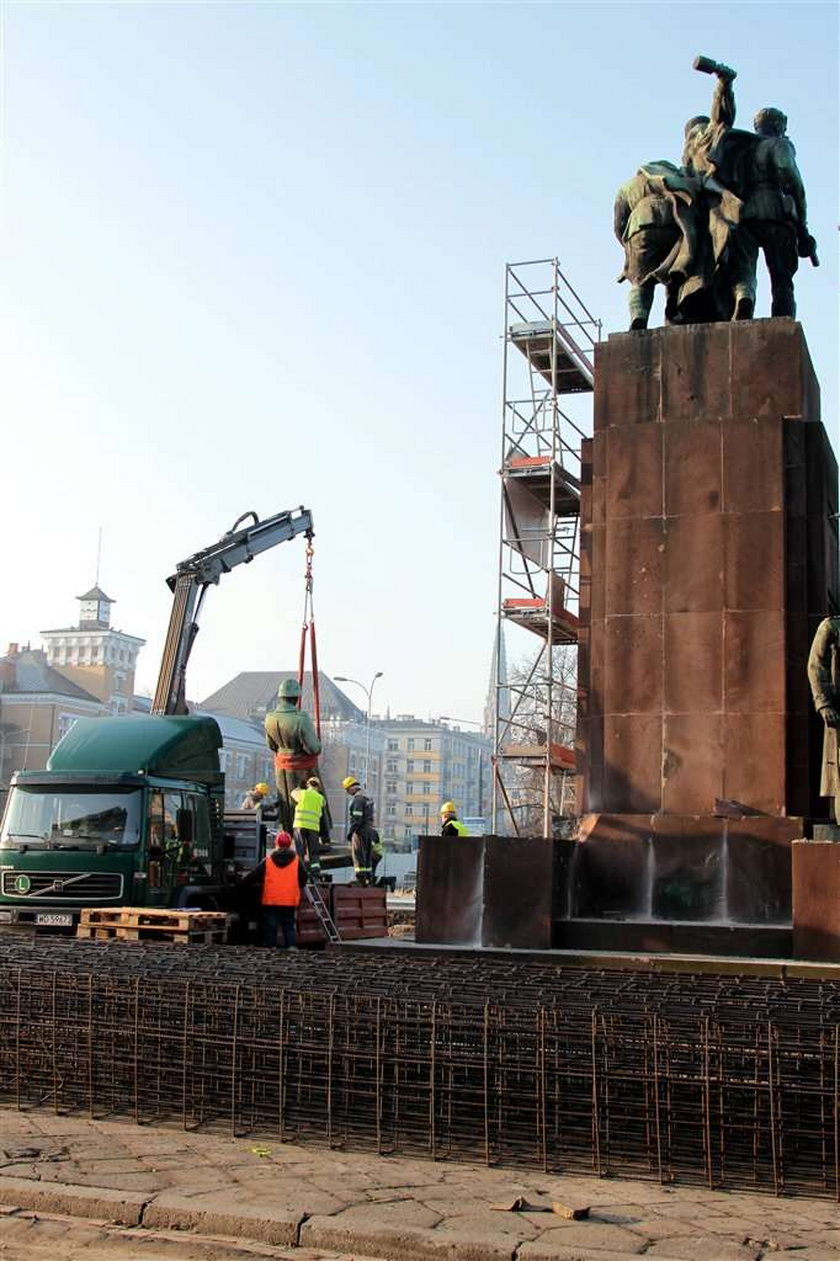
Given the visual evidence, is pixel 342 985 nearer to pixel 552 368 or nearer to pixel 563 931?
pixel 563 931

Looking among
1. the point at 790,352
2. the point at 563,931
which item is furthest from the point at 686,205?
the point at 563,931

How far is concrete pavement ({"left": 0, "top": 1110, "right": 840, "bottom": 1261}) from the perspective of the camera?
6195mm

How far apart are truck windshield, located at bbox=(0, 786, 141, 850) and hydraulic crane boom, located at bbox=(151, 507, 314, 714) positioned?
5212mm

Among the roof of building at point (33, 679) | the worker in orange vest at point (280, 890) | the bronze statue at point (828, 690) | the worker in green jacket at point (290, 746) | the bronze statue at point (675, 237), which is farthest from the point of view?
the roof of building at point (33, 679)

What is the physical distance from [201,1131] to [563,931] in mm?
4882

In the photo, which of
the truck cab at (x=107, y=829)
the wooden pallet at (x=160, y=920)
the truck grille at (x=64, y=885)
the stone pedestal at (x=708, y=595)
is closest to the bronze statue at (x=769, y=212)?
the stone pedestal at (x=708, y=595)

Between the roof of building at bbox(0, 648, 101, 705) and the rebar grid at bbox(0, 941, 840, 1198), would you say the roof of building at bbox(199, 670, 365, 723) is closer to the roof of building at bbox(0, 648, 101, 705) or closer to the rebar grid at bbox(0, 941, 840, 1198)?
the roof of building at bbox(0, 648, 101, 705)

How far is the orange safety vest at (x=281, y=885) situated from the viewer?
15.7 m

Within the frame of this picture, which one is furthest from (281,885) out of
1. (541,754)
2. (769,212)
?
(541,754)

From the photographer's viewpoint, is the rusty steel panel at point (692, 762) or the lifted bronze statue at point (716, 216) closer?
the rusty steel panel at point (692, 762)

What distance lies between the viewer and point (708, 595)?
13164 mm

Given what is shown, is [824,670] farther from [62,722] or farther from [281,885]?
[62,722]

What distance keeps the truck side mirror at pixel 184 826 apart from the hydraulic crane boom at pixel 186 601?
14.6 ft

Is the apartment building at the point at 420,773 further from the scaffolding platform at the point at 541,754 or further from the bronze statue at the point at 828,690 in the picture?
the bronze statue at the point at 828,690
